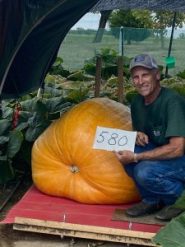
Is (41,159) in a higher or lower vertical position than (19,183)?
higher

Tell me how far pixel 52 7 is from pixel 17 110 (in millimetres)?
1478

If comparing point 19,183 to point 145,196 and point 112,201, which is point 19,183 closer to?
point 112,201

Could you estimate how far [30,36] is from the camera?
16.3 ft

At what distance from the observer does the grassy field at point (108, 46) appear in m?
15.8

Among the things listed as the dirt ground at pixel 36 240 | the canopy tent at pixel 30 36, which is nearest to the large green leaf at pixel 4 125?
the canopy tent at pixel 30 36

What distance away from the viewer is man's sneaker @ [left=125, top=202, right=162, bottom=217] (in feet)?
13.3

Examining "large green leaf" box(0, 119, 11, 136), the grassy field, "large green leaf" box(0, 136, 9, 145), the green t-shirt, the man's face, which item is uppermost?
the man's face

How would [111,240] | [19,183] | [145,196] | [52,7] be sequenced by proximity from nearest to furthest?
[111,240] < [145,196] < [52,7] < [19,183]

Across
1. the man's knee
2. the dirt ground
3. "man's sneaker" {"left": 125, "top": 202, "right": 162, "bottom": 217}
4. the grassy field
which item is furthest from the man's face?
the grassy field

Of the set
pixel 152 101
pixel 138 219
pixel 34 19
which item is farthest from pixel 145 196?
pixel 34 19

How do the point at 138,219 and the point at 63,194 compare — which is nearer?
the point at 138,219

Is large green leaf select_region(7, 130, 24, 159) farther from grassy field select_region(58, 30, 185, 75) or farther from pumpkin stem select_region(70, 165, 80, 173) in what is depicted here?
grassy field select_region(58, 30, 185, 75)

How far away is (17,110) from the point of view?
5.61 meters

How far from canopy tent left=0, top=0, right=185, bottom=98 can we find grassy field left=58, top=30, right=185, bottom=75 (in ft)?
27.4
